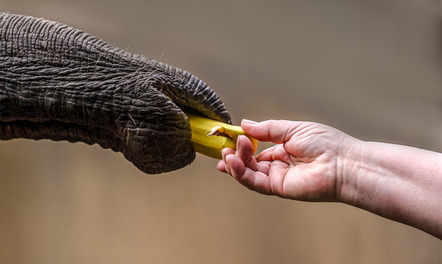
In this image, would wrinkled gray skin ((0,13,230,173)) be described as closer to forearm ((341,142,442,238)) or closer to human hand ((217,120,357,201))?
human hand ((217,120,357,201))

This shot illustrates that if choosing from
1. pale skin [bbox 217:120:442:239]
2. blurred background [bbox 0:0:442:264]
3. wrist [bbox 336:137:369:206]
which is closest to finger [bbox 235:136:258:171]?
pale skin [bbox 217:120:442:239]

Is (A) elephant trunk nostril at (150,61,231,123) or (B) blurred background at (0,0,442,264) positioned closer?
(A) elephant trunk nostril at (150,61,231,123)

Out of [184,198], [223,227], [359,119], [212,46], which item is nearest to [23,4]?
[212,46]

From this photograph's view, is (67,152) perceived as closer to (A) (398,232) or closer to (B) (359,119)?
(B) (359,119)

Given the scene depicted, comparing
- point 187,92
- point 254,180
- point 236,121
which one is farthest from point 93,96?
point 236,121

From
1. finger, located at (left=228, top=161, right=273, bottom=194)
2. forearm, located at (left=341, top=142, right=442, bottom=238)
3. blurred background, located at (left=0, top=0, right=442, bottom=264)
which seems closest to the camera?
forearm, located at (left=341, top=142, right=442, bottom=238)

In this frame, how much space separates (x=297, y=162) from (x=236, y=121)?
596 mm

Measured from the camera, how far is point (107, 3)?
1116 mm

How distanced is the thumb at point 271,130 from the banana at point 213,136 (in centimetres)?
1

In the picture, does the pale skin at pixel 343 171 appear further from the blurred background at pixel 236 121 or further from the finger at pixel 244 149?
the blurred background at pixel 236 121

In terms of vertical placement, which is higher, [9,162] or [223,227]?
[9,162]

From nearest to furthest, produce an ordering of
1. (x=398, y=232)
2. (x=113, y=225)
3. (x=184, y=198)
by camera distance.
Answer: (x=113, y=225) < (x=184, y=198) < (x=398, y=232)

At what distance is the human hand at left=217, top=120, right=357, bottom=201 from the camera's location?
1.96 feet

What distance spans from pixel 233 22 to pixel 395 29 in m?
0.77
